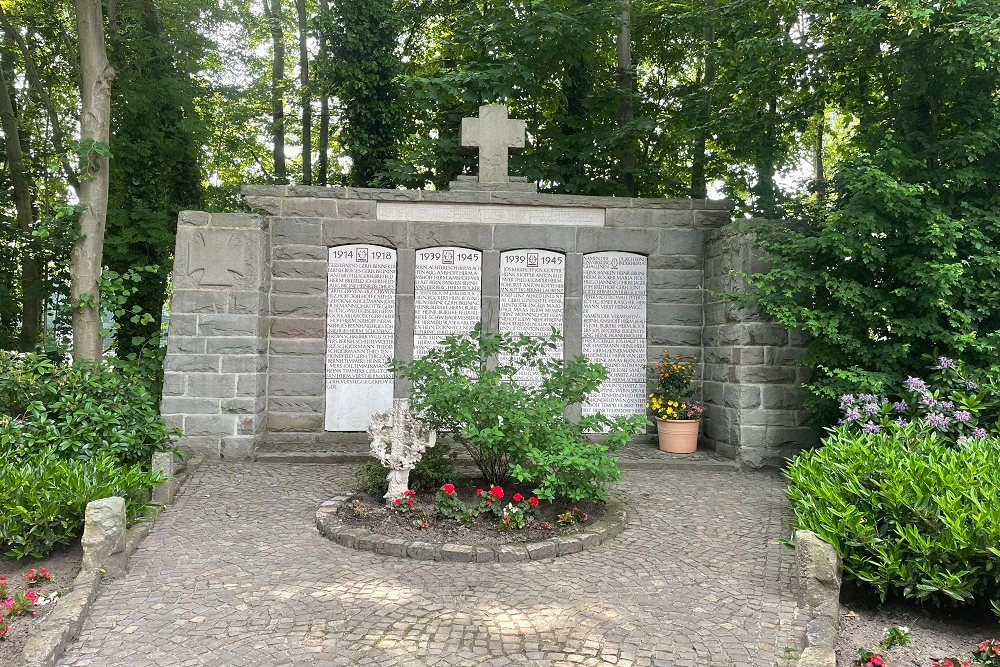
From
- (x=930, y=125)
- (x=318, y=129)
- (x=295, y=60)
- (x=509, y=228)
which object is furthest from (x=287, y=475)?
(x=295, y=60)

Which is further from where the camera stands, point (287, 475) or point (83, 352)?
point (83, 352)

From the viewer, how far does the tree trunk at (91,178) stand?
700cm

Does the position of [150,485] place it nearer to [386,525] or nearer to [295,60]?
[386,525]

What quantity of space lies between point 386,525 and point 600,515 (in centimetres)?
156

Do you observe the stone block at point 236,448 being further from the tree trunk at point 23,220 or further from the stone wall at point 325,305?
the tree trunk at point 23,220

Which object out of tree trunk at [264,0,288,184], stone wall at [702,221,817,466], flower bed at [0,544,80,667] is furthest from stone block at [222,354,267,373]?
tree trunk at [264,0,288,184]

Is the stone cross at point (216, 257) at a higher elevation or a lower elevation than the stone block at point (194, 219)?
lower

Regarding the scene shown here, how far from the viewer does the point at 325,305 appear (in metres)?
7.66

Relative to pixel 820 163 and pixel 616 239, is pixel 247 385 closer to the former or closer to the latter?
pixel 616 239

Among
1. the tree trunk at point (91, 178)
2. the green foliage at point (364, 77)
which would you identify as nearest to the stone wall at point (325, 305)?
the tree trunk at point (91, 178)

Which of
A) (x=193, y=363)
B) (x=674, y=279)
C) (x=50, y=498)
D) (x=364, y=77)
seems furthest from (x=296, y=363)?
(x=364, y=77)

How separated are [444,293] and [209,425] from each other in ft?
9.26

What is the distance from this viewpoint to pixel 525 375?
7977 millimetres

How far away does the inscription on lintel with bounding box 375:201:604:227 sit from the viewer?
25.5 ft
